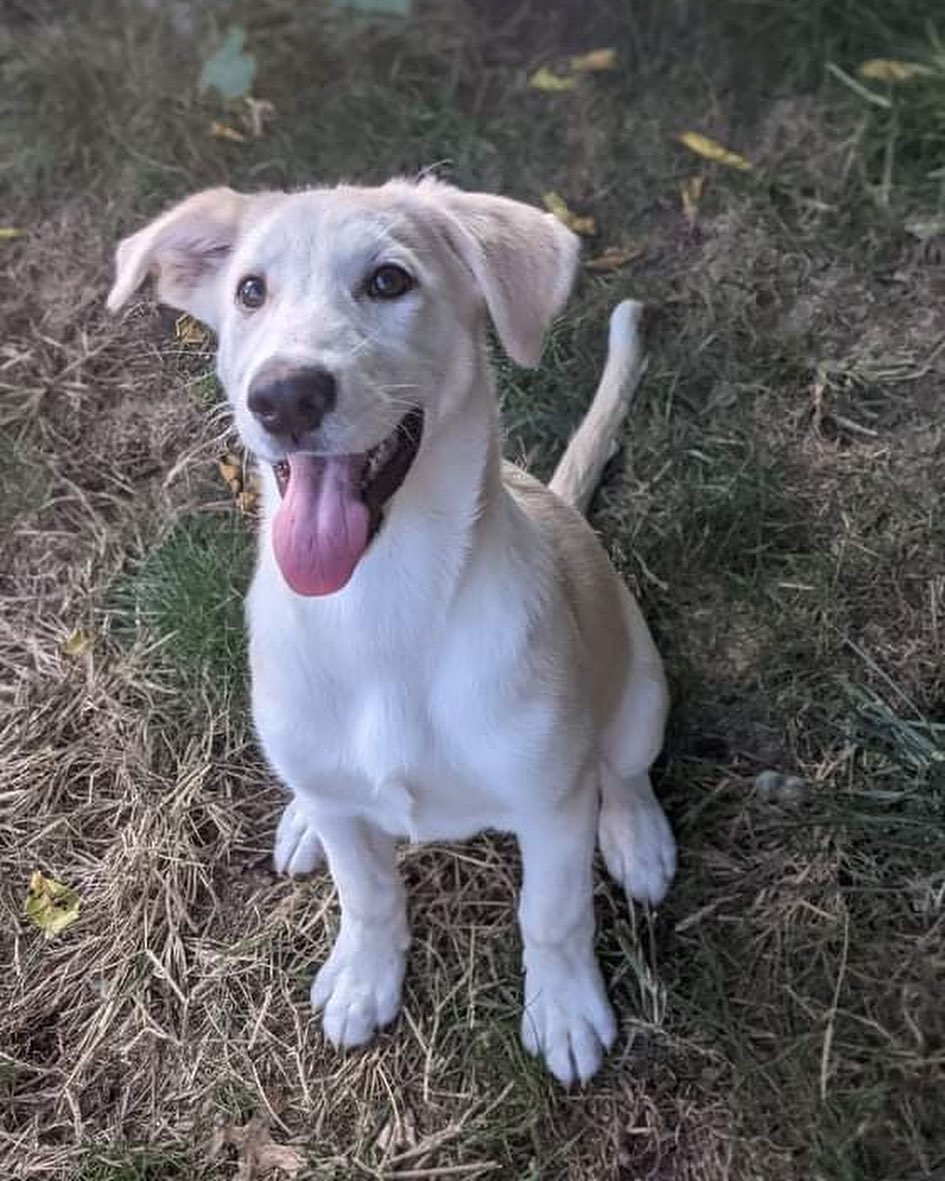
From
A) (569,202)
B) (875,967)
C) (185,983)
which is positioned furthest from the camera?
(569,202)

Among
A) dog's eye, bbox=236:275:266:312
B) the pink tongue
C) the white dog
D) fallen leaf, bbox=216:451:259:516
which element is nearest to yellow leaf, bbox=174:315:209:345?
fallen leaf, bbox=216:451:259:516

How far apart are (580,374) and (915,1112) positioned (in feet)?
7.13

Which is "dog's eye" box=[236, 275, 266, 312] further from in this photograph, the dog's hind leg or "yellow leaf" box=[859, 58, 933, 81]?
"yellow leaf" box=[859, 58, 933, 81]

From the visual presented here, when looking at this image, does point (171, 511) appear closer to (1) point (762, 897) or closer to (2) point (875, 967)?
(1) point (762, 897)

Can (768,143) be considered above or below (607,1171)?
above

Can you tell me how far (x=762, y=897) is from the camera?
10.6 feet

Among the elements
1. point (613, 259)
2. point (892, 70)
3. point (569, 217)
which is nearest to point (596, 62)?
point (569, 217)

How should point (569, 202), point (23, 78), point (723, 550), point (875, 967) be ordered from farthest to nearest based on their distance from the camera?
point (23, 78)
point (569, 202)
point (723, 550)
point (875, 967)

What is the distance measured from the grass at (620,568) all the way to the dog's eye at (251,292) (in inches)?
55.2

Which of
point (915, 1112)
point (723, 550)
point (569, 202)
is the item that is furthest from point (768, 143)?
point (915, 1112)

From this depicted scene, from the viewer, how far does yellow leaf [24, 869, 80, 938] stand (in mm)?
3396

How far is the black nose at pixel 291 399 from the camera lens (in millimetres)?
2135

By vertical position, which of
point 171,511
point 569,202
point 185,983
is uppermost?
point 569,202

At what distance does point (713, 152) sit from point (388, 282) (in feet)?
8.11
